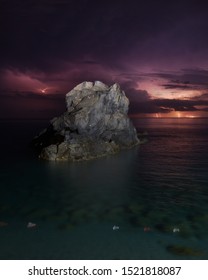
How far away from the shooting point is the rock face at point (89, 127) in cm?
10306

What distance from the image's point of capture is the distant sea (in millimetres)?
42094

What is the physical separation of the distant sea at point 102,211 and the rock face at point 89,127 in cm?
824

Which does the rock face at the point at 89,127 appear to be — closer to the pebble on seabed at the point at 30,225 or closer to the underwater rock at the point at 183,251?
the pebble on seabed at the point at 30,225

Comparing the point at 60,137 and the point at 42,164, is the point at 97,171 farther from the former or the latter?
the point at 60,137

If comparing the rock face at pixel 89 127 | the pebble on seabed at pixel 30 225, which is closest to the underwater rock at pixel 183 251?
the pebble on seabed at pixel 30 225

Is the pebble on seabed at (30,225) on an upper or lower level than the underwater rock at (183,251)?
upper

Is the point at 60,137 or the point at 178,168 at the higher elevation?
the point at 60,137

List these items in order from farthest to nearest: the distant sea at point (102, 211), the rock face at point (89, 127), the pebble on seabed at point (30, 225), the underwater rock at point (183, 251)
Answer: the rock face at point (89, 127) → the pebble on seabed at point (30, 225) → the distant sea at point (102, 211) → the underwater rock at point (183, 251)

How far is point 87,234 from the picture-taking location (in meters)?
46.3

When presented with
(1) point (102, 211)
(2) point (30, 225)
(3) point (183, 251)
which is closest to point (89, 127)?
(1) point (102, 211)

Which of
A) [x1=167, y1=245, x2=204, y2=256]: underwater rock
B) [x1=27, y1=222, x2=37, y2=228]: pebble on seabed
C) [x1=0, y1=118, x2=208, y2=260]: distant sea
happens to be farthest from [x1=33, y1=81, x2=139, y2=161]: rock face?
[x1=167, y1=245, x2=204, y2=256]: underwater rock

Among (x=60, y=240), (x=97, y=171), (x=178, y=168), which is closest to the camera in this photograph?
(x=60, y=240)

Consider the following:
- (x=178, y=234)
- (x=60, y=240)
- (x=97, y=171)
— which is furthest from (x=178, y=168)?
(x=60, y=240)

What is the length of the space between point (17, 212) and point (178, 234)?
2560 centimetres
